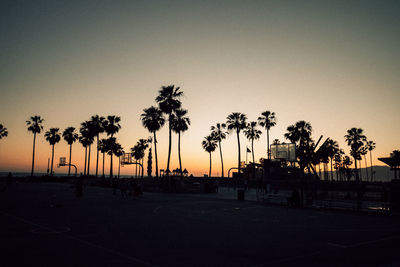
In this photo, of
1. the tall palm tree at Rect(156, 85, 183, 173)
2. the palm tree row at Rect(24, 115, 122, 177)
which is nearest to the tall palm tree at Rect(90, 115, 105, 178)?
the palm tree row at Rect(24, 115, 122, 177)

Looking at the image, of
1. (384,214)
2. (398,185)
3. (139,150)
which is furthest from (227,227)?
(139,150)

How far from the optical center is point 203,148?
3521 inches

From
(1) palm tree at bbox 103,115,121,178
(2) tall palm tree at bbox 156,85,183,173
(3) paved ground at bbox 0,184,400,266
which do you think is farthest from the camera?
(1) palm tree at bbox 103,115,121,178

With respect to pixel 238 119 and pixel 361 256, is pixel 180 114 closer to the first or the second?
pixel 238 119

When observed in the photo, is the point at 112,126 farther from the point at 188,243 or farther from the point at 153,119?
the point at 188,243

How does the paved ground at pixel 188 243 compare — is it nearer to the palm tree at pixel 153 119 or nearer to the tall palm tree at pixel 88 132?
the palm tree at pixel 153 119

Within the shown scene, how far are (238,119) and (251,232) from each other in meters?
62.5

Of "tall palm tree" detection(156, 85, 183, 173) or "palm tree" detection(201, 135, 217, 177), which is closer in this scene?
"tall palm tree" detection(156, 85, 183, 173)

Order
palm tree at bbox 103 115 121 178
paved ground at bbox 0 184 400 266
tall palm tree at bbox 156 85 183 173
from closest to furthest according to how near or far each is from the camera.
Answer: paved ground at bbox 0 184 400 266, tall palm tree at bbox 156 85 183 173, palm tree at bbox 103 115 121 178

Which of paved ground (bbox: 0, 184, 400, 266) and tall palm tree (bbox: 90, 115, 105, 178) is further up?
tall palm tree (bbox: 90, 115, 105, 178)

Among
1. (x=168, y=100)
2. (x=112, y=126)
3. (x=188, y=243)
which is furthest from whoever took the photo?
(x=112, y=126)

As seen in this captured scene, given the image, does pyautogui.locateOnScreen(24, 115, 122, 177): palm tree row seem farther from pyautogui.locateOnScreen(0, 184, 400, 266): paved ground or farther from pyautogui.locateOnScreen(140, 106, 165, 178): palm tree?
pyautogui.locateOnScreen(0, 184, 400, 266): paved ground

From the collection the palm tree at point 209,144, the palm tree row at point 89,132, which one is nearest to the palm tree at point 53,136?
the palm tree row at point 89,132

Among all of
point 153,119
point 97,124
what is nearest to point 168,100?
point 153,119
